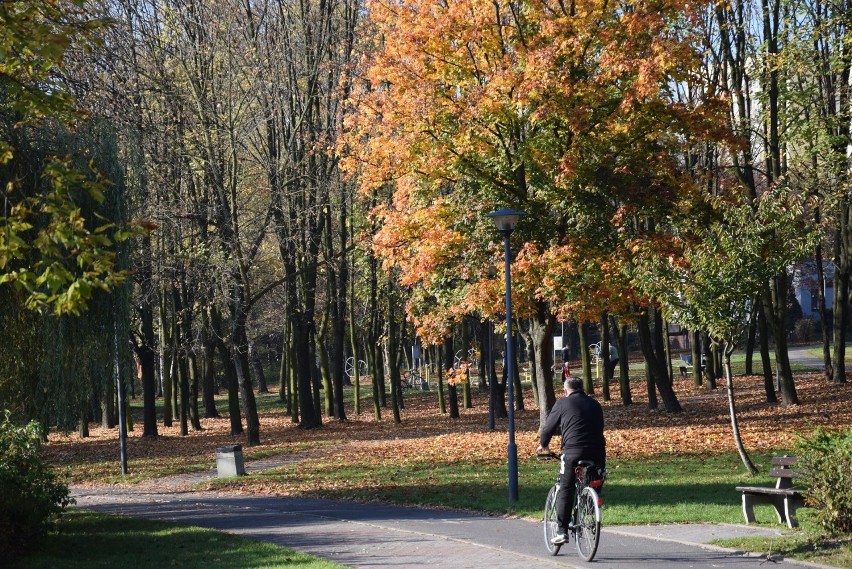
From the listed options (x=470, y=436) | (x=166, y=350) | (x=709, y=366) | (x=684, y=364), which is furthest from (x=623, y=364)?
(x=684, y=364)

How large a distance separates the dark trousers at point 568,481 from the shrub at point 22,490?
22.5ft

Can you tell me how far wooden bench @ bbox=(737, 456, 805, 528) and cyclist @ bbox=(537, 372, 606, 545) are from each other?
2.55 m

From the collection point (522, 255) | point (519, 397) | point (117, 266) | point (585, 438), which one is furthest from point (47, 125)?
point (519, 397)

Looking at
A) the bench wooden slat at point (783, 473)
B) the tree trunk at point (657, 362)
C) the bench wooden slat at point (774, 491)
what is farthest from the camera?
the tree trunk at point (657, 362)

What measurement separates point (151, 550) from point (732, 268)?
9780 mm

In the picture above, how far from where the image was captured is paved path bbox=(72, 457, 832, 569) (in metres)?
10.4

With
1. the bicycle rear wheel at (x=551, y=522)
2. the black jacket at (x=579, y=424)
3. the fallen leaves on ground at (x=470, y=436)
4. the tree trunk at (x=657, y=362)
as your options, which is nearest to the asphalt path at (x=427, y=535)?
the bicycle rear wheel at (x=551, y=522)

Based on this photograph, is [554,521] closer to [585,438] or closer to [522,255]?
[585,438]

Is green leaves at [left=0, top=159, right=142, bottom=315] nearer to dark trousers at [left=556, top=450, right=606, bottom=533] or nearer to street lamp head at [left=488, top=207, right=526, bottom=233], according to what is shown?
dark trousers at [left=556, top=450, right=606, bottom=533]

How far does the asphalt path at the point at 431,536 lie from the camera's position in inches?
410

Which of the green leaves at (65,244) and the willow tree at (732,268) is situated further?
the willow tree at (732,268)

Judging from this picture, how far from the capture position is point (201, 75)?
2855 centimetres

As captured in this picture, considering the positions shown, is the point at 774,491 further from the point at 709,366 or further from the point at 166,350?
the point at 166,350

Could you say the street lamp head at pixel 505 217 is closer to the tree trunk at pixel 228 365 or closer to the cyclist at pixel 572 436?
the cyclist at pixel 572 436
